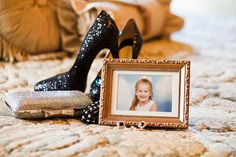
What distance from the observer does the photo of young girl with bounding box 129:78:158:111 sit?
33.3 inches

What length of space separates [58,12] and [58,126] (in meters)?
0.87

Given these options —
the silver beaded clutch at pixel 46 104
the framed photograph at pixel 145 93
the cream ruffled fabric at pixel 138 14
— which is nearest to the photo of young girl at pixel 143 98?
the framed photograph at pixel 145 93

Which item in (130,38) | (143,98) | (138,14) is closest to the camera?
(143,98)

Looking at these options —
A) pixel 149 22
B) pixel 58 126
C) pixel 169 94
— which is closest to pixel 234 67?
pixel 149 22

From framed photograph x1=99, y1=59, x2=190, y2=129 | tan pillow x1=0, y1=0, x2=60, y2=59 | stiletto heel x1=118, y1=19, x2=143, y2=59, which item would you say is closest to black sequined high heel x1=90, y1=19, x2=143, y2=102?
stiletto heel x1=118, y1=19, x2=143, y2=59

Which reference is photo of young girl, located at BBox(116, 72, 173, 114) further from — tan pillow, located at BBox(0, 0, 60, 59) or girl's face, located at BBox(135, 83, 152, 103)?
tan pillow, located at BBox(0, 0, 60, 59)

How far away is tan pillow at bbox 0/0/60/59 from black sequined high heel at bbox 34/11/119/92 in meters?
0.46

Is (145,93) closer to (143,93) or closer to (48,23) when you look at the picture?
(143,93)

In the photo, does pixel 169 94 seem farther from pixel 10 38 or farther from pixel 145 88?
pixel 10 38

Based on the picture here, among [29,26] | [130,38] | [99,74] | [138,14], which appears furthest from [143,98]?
[138,14]

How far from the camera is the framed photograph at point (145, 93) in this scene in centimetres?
84

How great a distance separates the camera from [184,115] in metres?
0.83

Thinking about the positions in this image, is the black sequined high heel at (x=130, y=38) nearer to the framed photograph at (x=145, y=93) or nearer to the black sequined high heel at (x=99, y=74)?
the black sequined high heel at (x=99, y=74)

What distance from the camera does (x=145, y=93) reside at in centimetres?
86
